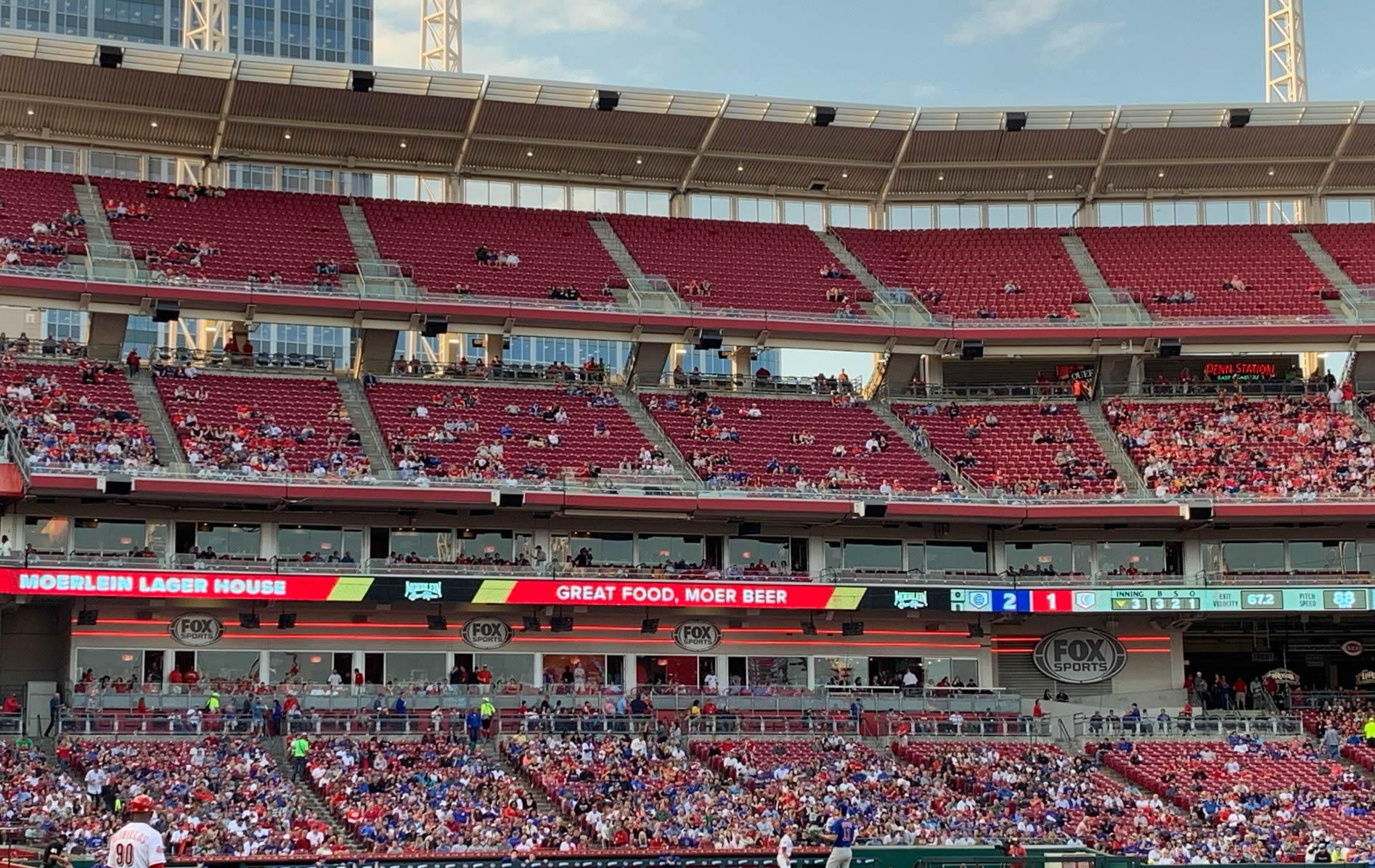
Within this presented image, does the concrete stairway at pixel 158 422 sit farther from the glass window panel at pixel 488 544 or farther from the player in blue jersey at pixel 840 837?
the player in blue jersey at pixel 840 837

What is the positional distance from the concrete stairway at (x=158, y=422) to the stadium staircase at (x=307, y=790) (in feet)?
25.1

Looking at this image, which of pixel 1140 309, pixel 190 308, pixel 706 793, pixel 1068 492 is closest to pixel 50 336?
pixel 190 308

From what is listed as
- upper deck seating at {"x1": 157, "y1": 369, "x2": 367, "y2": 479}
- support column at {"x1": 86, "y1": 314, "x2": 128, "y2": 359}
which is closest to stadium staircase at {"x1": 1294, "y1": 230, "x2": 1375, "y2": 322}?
upper deck seating at {"x1": 157, "y1": 369, "x2": 367, "y2": 479}

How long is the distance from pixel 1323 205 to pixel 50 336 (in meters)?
43.0

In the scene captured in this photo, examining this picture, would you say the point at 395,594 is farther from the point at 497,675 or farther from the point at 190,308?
the point at 190,308

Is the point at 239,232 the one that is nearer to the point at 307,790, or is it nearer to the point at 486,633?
the point at 486,633

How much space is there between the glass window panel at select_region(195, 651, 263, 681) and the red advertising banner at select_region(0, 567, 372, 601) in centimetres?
212

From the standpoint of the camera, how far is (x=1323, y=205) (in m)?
62.5

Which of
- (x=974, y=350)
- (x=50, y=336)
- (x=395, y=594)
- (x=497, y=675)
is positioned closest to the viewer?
(x=395, y=594)

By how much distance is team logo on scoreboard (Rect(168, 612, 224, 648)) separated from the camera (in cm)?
4522

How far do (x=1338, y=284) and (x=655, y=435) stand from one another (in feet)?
76.9

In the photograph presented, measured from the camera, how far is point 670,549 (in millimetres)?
49719

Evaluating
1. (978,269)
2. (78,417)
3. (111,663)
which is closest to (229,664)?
(111,663)

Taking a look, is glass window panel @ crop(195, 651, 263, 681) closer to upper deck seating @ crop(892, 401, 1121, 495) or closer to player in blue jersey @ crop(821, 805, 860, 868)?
player in blue jersey @ crop(821, 805, 860, 868)
